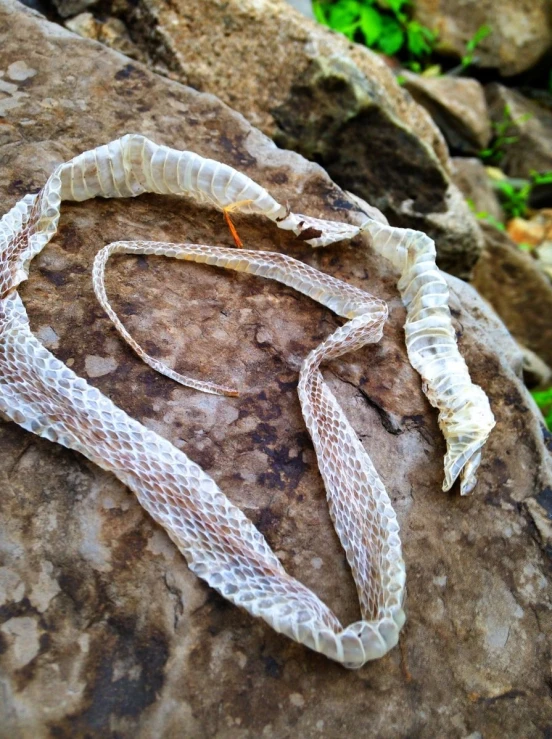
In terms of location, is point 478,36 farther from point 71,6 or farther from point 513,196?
point 71,6

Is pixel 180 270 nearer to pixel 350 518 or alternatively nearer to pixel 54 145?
pixel 54 145

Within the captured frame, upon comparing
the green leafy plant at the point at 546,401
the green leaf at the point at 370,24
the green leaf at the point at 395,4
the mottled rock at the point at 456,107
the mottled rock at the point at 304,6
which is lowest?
the green leafy plant at the point at 546,401

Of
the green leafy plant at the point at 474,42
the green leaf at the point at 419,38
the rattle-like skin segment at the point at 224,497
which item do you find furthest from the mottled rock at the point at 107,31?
the green leafy plant at the point at 474,42

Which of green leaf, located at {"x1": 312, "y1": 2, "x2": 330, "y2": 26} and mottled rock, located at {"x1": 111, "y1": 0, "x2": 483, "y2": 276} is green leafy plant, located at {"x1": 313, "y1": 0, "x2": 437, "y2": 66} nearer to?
green leaf, located at {"x1": 312, "y1": 2, "x2": 330, "y2": 26}

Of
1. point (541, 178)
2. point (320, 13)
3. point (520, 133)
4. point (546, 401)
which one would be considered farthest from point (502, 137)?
point (546, 401)

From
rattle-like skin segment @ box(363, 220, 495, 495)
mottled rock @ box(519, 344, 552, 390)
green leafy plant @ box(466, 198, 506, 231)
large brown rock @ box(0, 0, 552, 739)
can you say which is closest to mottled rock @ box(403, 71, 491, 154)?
green leafy plant @ box(466, 198, 506, 231)

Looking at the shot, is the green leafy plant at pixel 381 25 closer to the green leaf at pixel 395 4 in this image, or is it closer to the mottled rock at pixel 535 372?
the green leaf at pixel 395 4

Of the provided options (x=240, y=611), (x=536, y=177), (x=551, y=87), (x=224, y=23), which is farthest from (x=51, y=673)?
(x=551, y=87)
